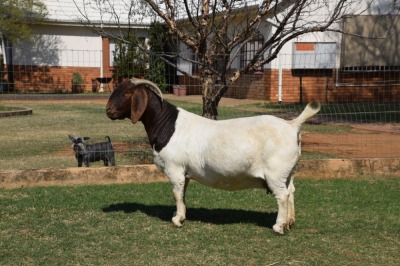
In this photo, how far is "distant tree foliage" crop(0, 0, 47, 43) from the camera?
25.8m

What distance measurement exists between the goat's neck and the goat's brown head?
137 mm

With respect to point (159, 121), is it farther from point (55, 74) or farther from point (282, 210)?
point (55, 74)

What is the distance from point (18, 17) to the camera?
26.4 meters

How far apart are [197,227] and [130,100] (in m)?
1.58

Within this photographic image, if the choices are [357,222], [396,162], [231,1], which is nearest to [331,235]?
[357,222]

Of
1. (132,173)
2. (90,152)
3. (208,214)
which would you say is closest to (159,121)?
(208,214)

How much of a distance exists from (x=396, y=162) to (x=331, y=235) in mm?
3671

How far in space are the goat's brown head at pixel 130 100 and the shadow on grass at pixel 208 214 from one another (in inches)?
52.3

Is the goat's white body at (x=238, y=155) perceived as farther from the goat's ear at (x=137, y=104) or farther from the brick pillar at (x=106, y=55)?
the brick pillar at (x=106, y=55)

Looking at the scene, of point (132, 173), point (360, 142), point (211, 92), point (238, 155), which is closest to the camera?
point (238, 155)

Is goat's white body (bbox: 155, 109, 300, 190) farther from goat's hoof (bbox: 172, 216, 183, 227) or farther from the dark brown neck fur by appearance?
goat's hoof (bbox: 172, 216, 183, 227)

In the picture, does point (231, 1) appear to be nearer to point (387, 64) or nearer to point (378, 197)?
point (378, 197)

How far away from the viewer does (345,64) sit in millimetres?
23266

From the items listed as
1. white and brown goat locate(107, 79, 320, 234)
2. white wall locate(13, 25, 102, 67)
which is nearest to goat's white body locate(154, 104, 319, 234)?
white and brown goat locate(107, 79, 320, 234)
